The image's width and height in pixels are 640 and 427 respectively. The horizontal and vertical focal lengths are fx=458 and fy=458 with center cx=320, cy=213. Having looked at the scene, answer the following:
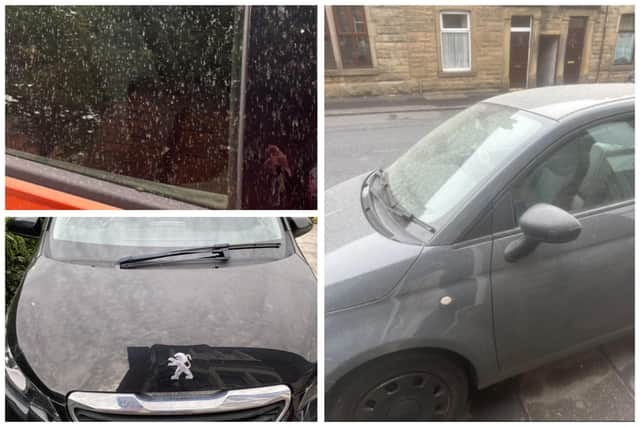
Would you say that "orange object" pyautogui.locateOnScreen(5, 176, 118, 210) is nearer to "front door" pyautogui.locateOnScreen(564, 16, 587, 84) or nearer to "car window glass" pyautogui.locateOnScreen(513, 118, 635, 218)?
"car window glass" pyautogui.locateOnScreen(513, 118, 635, 218)

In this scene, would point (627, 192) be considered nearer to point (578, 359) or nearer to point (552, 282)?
point (552, 282)

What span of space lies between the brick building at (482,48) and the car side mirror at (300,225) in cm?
34

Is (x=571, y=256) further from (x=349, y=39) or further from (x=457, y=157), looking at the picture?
(x=349, y=39)

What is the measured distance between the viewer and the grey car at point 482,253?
1.14 meters

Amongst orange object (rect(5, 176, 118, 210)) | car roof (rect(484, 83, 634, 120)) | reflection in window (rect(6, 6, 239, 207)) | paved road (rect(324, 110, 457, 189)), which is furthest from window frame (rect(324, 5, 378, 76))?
orange object (rect(5, 176, 118, 210))

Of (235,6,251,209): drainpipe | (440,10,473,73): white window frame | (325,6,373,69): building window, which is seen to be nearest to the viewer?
(235,6,251,209): drainpipe

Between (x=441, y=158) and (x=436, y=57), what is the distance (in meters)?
0.27

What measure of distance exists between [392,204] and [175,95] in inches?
24.9

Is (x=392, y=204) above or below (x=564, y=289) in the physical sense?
above

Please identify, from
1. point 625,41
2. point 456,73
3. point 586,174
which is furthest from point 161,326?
point 625,41

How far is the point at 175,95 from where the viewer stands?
103 cm

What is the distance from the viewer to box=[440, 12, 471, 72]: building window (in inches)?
47.7

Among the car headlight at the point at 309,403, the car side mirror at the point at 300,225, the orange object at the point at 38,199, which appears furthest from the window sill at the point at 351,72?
the car headlight at the point at 309,403

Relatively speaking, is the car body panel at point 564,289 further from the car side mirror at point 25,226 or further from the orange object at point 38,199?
the car side mirror at point 25,226
